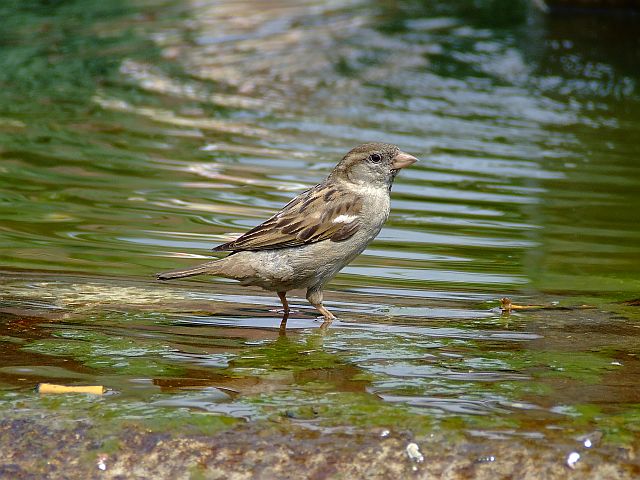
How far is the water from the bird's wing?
40 centimetres

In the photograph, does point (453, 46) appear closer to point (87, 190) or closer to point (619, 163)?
point (619, 163)

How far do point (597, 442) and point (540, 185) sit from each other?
220 inches

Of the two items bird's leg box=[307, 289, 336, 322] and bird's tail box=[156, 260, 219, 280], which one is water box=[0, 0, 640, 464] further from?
bird's tail box=[156, 260, 219, 280]

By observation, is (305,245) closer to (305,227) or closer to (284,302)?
(305,227)

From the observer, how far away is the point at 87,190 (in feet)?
28.7

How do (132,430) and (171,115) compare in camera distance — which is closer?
(132,430)

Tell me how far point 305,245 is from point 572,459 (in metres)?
2.25

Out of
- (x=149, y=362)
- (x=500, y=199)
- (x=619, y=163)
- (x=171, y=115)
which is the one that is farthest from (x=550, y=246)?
(x=171, y=115)

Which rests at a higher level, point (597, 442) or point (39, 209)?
point (597, 442)

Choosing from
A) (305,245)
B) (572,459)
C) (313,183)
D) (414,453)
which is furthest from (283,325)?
(313,183)

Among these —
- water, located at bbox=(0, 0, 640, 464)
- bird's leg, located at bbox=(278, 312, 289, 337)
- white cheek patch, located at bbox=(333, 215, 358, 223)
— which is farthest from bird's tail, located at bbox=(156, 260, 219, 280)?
white cheek patch, located at bbox=(333, 215, 358, 223)

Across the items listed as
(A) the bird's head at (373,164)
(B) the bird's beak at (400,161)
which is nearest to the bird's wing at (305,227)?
(A) the bird's head at (373,164)

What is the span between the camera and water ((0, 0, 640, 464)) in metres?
4.52

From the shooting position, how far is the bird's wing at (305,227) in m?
5.82
